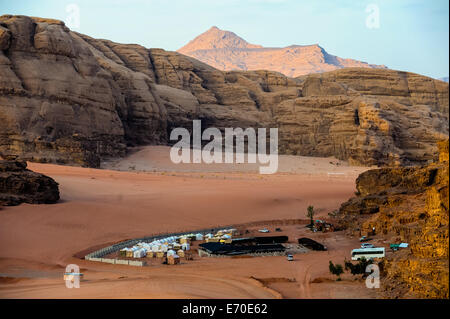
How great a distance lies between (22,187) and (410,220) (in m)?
→ 12.4

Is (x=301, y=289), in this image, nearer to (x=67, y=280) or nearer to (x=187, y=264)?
(x=187, y=264)

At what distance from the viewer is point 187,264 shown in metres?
12.3

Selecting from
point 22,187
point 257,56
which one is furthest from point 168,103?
point 257,56

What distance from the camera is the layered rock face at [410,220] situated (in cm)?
868

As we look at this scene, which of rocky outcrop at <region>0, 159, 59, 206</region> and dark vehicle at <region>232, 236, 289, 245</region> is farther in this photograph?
rocky outcrop at <region>0, 159, 59, 206</region>

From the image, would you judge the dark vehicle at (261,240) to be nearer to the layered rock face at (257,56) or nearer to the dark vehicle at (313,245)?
the dark vehicle at (313,245)

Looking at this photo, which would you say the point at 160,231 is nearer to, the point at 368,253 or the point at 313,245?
the point at 313,245

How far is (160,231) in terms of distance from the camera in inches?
681

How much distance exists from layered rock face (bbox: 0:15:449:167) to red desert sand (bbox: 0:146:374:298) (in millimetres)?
5249

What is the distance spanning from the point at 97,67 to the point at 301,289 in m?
32.5

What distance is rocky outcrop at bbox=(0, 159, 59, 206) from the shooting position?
17031 mm
